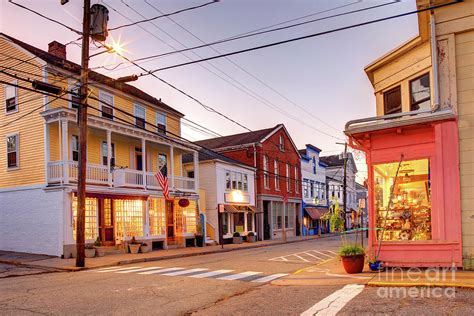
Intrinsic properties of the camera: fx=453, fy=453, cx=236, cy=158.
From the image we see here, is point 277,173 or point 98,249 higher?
point 277,173

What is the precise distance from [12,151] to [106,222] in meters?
5.99

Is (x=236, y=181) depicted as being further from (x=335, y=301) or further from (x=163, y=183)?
(x=335, y=301)

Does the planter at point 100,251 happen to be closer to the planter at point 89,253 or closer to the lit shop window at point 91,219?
the planter at point 89,253

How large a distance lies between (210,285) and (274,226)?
101ft

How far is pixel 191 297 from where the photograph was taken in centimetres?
961

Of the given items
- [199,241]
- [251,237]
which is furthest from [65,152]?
[251,237]

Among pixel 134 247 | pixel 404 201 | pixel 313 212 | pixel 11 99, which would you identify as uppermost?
pixel 11 99

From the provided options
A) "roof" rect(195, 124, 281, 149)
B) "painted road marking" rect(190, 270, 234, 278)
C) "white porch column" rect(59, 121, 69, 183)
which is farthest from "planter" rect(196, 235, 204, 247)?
"painted road marking" rect(190, 270, 234, 278)

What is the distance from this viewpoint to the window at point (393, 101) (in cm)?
1422

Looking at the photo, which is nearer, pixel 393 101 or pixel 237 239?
pixel 393 101

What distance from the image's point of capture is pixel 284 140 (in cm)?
4475

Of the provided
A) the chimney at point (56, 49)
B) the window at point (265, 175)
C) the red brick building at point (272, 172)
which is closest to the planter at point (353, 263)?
the chimney at point (56, 49)

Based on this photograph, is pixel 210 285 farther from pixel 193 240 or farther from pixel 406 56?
pixel 193 240

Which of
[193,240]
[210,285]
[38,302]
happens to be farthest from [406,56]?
[193,240]
